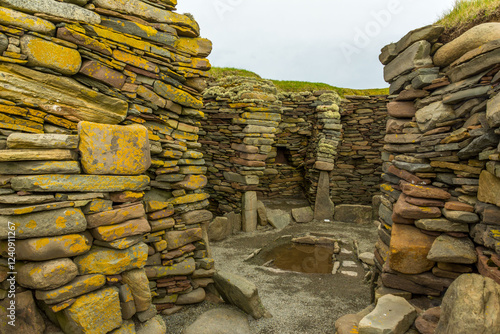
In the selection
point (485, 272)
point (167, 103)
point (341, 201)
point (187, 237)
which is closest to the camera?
point (485, 272)

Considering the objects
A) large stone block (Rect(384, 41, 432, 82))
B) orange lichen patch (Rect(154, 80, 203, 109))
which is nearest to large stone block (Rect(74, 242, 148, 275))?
orange lichen patch (Rect(154, 80, 203, 109))

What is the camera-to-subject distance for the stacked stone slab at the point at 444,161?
363 centimetres

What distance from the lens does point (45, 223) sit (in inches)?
116

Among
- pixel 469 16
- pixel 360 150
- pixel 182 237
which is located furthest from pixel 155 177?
pixel 360 150

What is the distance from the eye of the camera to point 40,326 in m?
3.09

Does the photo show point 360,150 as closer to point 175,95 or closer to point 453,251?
point 453,251

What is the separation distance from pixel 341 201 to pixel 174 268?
1119cm

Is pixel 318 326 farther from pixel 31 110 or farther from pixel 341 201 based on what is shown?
pixel 341 201

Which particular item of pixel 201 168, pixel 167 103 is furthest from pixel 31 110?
pixel 201 168

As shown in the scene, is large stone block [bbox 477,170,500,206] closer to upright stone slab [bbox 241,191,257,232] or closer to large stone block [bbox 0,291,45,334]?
large stone block [bbox 0,291,45,334]

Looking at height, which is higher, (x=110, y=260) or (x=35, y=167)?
(x=35, y=167)

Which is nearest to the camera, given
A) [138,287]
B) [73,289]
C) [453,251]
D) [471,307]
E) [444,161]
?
[471,307]

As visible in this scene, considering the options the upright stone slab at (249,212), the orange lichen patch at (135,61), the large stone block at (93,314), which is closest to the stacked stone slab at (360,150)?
the upright stone slab at (249,212)

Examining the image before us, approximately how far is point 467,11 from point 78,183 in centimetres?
600
